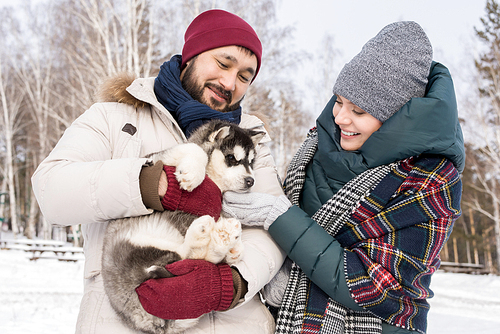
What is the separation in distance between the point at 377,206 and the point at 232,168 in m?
1.13

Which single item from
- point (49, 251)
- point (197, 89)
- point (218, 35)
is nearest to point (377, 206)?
point (197, 89)

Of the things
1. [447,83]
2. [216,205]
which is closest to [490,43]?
[447,83]

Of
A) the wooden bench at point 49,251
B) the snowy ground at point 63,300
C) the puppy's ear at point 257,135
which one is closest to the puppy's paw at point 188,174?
the puppy's ear at point 257,135

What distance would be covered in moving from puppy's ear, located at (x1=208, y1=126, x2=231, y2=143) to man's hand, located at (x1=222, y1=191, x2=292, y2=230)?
59cm

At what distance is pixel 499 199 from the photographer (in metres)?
19.1

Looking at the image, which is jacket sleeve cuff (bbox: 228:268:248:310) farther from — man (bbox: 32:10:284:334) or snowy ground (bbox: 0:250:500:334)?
snowy ground (bbox: 0:250:500:334)

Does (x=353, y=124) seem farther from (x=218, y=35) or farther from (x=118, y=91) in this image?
(x=118, y=91)

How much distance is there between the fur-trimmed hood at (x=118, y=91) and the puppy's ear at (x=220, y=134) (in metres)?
0.60

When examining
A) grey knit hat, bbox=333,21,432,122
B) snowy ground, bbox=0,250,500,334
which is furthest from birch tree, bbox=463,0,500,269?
grey knit hat, bbox=333,21,432,122

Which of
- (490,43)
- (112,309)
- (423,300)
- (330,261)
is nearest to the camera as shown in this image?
(112,309)

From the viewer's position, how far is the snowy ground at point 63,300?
6996 mm

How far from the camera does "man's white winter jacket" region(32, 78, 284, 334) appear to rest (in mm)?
1896

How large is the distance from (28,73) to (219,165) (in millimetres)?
24324

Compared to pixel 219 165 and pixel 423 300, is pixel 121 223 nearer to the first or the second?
pixel 219 165
